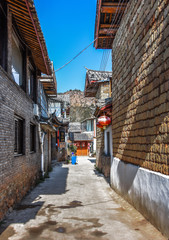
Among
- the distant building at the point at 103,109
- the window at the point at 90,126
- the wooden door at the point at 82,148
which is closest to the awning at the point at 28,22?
the distant building at the point at 103,109

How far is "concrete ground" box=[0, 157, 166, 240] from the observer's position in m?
3.99

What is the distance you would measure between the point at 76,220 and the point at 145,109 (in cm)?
293

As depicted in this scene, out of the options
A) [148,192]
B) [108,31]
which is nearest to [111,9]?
[108,31]

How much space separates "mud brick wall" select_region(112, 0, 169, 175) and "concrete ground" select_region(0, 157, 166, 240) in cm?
123

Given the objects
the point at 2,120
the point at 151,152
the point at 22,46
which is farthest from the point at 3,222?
the point at 22,46

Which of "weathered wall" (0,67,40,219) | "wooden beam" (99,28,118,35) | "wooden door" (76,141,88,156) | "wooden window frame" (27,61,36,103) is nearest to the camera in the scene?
"weathered wall" (0,67,40,219)

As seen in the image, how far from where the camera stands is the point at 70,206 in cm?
608

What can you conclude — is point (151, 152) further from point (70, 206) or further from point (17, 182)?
point (17, 182)

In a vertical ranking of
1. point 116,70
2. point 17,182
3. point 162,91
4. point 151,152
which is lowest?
point 17,182

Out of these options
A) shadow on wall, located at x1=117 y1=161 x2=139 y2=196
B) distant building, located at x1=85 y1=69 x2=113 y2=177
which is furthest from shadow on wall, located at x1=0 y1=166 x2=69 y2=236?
distant building, located at x1=85 y1=69 x2=113 y2=177

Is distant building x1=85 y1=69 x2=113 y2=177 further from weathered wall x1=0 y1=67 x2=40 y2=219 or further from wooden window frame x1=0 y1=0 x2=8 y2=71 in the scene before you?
wooden window frame x1=0 y1=0 x2=8 y2=71

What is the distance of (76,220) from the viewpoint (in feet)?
15.9

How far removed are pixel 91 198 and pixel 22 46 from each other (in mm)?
5814

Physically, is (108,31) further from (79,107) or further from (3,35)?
(79,107)
